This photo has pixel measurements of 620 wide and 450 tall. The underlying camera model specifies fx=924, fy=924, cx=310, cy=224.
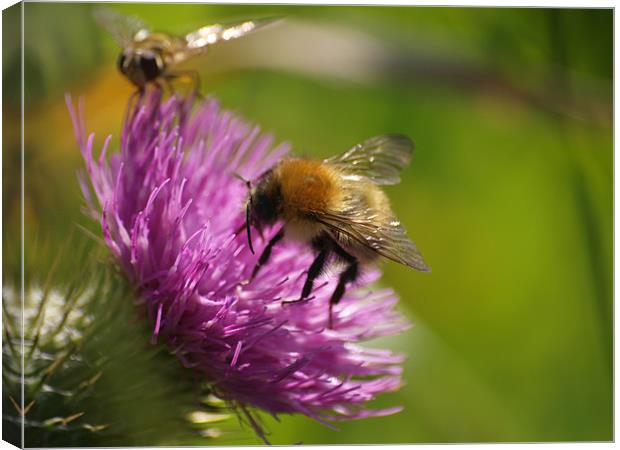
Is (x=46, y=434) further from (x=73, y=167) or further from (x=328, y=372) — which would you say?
(x=73, y=167)

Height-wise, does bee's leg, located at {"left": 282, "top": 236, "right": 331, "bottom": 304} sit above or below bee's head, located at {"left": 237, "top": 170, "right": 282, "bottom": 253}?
below

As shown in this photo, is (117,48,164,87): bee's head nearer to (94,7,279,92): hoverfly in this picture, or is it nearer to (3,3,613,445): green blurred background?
(94,7,279,92): hoverfly

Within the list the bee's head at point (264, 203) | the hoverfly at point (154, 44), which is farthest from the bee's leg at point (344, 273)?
the hoverfly at point (154, 44)

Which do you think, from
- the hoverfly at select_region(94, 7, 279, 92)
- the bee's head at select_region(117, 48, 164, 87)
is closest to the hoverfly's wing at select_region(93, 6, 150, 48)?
the hoverfly at select_region(94, 7, 279, 92)

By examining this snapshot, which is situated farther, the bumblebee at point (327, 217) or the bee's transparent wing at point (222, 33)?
the bee's transparent wing at point (222, 33)

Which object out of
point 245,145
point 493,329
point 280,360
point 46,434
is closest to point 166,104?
point 245,145

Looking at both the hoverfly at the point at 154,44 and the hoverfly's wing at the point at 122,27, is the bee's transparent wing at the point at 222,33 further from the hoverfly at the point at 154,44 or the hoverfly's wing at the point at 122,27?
the hoverfly's wing at the point at 122,27
